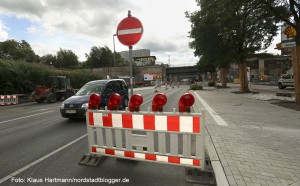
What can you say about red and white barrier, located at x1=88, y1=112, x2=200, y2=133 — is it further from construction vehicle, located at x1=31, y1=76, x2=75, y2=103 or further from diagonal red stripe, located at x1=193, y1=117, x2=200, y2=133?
construction vehicle, located at x1=31, y1=76, x2=75, y2=103

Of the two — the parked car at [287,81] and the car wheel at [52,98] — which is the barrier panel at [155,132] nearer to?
the car wheel at [52,98]

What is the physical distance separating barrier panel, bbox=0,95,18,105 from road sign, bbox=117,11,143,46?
19.4 m

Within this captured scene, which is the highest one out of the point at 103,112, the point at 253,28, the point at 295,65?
the point at 253,28

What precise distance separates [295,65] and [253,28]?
5.13m

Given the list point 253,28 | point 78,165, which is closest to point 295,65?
point 253,28

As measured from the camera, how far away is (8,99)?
19.8 meters

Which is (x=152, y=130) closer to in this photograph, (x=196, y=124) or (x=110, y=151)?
(x=196, y=124)

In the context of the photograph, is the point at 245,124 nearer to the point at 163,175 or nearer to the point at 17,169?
the point at 163,175

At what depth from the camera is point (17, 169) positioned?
4203 mm

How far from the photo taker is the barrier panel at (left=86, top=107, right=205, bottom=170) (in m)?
3.52

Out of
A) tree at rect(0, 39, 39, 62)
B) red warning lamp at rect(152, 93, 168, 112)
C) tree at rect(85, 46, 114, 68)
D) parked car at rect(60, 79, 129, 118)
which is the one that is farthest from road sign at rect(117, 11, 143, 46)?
tree at rect(85, 46, 114, 68)

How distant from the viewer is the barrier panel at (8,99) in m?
19.4

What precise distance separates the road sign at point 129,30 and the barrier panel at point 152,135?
151 centimetres

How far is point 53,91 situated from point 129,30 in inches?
707
